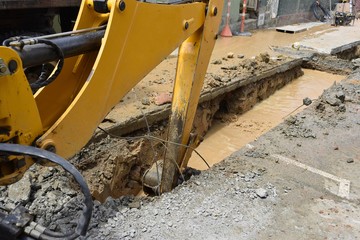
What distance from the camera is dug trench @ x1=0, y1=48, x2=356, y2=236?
120 inches

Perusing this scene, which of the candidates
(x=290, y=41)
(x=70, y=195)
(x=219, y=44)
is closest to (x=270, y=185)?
(x=70, y=195)

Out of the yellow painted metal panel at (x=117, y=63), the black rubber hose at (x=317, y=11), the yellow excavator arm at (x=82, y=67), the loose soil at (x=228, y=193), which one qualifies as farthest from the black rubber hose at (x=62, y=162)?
the black rubber hose at (x=317, y=11)

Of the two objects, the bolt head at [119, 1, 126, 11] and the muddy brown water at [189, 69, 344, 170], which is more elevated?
the bolt head at [119, 1, 126, 11]

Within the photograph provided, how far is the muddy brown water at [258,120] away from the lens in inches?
263

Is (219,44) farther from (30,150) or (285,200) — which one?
(30,150)

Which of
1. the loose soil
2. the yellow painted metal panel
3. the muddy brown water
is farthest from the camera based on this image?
the muddy brown water

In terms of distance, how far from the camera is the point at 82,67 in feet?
7.74

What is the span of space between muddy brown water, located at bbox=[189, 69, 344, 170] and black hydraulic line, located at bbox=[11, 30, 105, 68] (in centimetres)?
396

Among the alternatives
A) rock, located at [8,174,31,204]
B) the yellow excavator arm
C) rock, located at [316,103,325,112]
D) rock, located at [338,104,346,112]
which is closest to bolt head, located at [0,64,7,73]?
the yellow excavator arm

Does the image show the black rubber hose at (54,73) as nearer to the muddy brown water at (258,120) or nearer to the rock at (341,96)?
the muddy brown water at (258,120)

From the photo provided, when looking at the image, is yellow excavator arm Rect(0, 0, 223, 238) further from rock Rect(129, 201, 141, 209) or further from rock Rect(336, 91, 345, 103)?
rock Rect(336, 91, 345, 103)

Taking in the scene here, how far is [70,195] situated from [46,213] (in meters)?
0.30

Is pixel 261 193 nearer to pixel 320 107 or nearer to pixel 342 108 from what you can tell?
pixel 320 107

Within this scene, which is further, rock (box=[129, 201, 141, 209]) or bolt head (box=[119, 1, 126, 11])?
rock (box=[129, 201, 141, 209])
